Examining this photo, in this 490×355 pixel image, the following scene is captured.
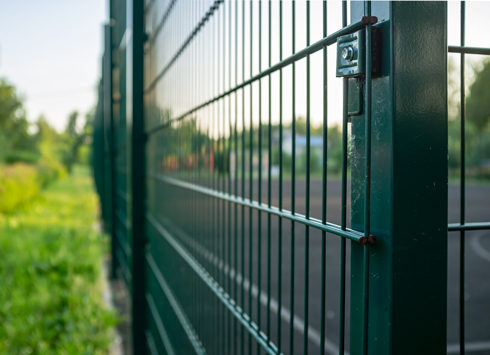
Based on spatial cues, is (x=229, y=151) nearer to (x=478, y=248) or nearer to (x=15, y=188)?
(x=478, y=248)

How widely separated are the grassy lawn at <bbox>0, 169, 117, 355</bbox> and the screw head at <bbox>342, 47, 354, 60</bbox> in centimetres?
350

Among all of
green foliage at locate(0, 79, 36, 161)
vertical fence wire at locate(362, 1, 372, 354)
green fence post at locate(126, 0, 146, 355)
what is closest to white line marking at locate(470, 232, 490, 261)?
green fence post at locate(126, 0, 146, 355)

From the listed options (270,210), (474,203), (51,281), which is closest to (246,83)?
(270,210)

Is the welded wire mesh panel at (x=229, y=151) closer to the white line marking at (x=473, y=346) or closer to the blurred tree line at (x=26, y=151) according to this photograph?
the white line marking at (x=473, y=346)

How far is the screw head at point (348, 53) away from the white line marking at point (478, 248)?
1049cm

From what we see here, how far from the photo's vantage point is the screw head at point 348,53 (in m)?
0.90

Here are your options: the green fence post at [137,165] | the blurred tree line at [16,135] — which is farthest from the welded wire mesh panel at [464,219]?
the blurred tree line at [16,135]

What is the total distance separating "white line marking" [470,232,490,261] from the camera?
34.5 ft

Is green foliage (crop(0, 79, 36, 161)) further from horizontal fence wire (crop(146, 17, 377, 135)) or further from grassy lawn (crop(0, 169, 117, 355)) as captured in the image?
horizontal fence wire (crop(146, 17, 377, 135))

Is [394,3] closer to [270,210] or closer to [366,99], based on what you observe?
[366,99]

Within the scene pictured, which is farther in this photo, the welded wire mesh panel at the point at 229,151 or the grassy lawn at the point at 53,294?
the grassy lawn at the point at 53,294

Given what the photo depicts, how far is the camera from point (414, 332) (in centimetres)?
85

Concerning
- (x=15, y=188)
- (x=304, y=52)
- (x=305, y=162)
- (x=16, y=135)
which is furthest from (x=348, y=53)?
(x=16, y=135)

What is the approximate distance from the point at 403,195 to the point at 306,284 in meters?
0.34
